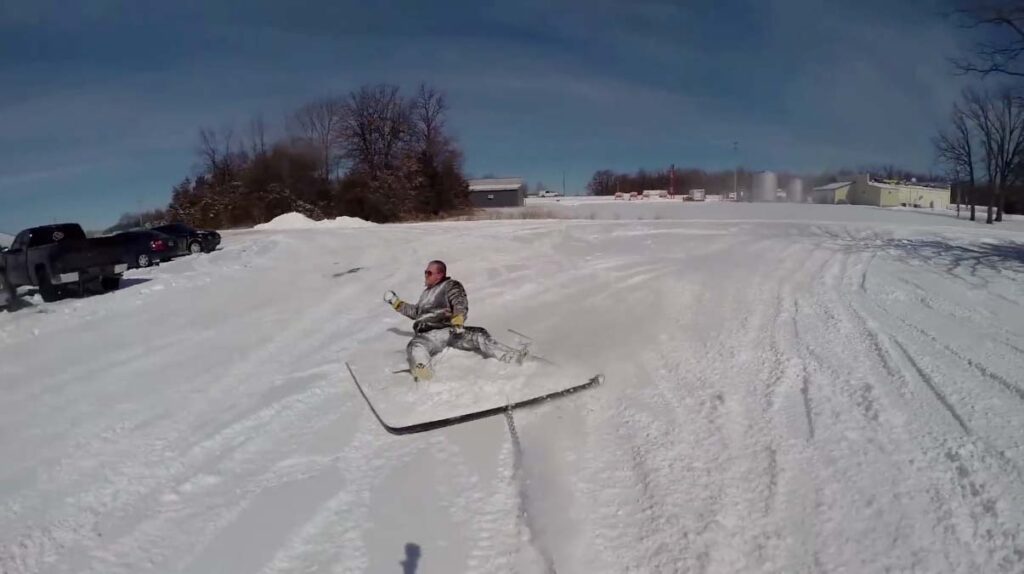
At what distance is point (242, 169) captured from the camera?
1841 inches

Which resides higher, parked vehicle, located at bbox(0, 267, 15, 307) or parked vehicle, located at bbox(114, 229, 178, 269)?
parked vehicle, located at bbox(114, 229, 178, 269)

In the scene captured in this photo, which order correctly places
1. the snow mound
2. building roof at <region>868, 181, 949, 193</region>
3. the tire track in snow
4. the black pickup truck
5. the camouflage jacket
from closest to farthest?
1. the tire track in snow
2. the camouflage jacket
3. the black pickup truck
4. the snow mound
5. building roof at <region>868, 181, 949, 193</region>

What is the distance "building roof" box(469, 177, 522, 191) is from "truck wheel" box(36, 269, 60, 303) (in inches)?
2110

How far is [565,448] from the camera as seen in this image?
4.32 m

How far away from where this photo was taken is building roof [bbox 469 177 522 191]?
66250 millimetres

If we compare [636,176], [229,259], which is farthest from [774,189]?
[636,176]

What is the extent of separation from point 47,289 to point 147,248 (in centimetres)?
836

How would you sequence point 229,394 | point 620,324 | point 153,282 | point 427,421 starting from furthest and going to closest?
1. point 153,282
2. point 620,324
3. point 229,394
4. point 427,421

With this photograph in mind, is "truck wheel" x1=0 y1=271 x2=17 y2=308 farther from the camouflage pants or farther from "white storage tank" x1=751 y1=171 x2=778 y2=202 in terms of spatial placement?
"white storage tank" x1=751 y1=171 x2=778 y2=202

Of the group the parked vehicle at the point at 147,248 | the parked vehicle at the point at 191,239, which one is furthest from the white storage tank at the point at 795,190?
the parked vehicle at the point at 147,248

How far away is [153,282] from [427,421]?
10756mm

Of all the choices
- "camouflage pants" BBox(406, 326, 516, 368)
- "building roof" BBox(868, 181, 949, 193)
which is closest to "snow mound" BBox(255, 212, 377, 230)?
"camouflage pants" BBox(406, 326, 516, 368)

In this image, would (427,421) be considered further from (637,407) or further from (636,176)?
(636,176)

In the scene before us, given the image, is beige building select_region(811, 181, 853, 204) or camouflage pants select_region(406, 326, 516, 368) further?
beige building select_region(811, 181, 853, 204)
